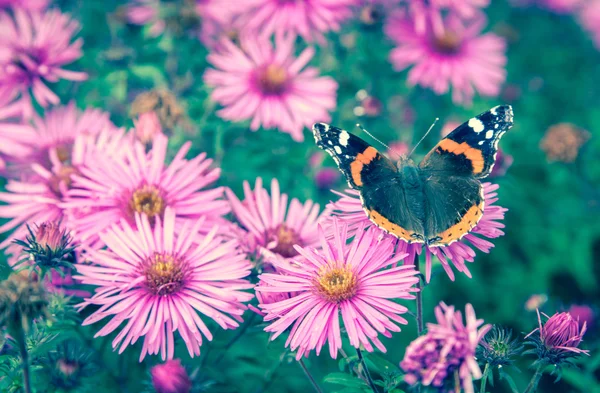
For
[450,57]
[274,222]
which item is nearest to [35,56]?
[274,222]

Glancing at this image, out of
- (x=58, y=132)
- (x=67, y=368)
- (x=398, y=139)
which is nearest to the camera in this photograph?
(x=67, y=368)

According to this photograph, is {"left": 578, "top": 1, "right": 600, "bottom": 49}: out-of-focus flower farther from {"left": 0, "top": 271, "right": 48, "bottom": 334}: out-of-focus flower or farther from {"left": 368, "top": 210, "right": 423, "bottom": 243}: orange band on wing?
{"left": 0, "top": 271, "right": 48, "bottom": 334}: out-of-focus flower

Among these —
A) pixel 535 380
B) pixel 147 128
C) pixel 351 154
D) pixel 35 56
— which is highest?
pixel 35 56

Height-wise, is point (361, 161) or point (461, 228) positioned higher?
point (361, 161)

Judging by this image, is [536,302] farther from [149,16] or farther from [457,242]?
[149,16]

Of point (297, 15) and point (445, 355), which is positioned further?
point (297, 15)

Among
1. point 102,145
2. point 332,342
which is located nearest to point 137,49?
point 102,145

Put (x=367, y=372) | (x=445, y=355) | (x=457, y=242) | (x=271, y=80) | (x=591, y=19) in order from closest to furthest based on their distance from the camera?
(x=445, y=355)
(x=367, y=372)
(x=457, y=242)
(x=271, y=80)
(x=591, y=19)
